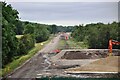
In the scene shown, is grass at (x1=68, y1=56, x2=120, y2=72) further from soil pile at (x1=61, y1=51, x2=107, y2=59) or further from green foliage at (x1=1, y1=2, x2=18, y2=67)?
soil pile at (x1=61, y1=51, x2=107, y2=59)

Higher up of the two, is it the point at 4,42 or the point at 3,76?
the point at 4,42

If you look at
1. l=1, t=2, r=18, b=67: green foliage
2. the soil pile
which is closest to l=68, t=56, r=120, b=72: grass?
l=1, t=2, r=18, b=67: green foliage

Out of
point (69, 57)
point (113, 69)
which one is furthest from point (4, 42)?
point (69, 57)

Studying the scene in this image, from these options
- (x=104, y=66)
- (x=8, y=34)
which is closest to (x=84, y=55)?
(x=104, y=66)

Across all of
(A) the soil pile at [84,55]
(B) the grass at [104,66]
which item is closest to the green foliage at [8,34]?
(B) the grass at [104,66]

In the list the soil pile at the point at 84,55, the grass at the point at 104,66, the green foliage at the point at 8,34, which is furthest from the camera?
the soil pile at the point at 84,55

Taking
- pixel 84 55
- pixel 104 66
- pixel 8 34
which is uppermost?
pixel 8 34

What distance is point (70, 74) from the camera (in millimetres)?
36812

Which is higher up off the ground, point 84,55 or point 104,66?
point 84,55

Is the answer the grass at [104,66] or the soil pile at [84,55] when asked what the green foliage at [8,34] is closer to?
the grass at [104,66]

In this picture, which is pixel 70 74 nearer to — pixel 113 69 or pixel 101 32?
pixel 113 69

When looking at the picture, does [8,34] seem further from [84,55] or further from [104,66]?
[84,55]

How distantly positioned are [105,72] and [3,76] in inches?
465

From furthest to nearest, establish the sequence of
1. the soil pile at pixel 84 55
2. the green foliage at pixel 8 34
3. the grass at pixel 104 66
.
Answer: the soil pile at pixel 84 55 → the grass at pixel 104 66 → the green foliage at pixel 8 34
